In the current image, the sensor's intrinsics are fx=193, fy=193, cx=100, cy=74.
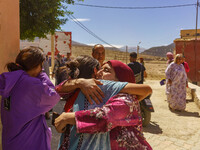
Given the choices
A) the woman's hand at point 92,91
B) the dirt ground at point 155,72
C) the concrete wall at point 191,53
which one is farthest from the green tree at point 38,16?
the dirt ground at point 155,72

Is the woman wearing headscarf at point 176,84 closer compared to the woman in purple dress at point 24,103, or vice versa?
the woman in purple dress at point 24,103

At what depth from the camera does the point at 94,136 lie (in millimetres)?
1217

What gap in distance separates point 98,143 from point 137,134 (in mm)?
277

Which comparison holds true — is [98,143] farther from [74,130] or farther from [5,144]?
[5,144]

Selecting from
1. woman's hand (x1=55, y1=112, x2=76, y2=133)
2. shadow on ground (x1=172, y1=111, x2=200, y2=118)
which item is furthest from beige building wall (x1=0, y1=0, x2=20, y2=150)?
shadow on ground (x1=172, y1=111, x2=200, y2=118)

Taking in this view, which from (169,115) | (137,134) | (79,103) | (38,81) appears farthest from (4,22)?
(169,115)

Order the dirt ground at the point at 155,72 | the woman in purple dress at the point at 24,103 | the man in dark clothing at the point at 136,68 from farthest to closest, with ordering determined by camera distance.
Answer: the dirt ground at the point at 155,72 → the man in dark clothing at the point at 136,68 → the woman in purple dress at the point at 24,103

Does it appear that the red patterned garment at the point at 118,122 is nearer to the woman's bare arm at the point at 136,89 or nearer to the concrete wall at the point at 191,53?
the woman's bare arm at the point at 136,89

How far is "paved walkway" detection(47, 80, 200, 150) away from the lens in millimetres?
3787

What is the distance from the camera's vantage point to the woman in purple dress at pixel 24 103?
163 cm

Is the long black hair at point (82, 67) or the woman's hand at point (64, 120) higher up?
the long black hair at point (82, 67)

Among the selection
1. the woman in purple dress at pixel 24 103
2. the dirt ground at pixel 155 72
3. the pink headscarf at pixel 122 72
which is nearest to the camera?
the pink headscarf at pixel 122 72

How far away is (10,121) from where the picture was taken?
1.67 metres

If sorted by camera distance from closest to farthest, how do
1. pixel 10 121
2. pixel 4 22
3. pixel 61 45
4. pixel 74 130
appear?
pixel 74 130 → pixel 10 121 → pixel 4 22 → pixel 61 45
